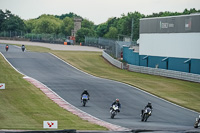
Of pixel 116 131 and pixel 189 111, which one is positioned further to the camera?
pixel 189 111

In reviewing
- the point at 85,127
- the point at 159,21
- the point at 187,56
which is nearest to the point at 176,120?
the point at 85,127

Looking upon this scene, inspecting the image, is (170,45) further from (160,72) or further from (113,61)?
(113,61)

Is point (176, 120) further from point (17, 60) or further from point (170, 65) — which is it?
point (17, 60)

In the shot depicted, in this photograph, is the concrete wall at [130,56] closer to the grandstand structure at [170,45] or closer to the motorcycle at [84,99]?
the grandstand structure at [170,45]

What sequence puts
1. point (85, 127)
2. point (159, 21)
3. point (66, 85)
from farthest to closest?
point (159, 21) < point (66, 85) < point (85, 127)

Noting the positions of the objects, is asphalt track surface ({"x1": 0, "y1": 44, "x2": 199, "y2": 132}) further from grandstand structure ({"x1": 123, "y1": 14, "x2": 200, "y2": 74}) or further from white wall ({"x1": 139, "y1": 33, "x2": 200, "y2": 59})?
white wall ({"x1": 139, "y1": 33, "x2": 200, "y2": 59})

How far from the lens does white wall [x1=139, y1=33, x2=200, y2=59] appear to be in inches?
2468

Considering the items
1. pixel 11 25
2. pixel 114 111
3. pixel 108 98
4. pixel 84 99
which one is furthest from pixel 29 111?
pixel 11 25

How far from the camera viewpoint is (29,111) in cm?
3191

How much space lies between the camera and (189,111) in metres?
38.2

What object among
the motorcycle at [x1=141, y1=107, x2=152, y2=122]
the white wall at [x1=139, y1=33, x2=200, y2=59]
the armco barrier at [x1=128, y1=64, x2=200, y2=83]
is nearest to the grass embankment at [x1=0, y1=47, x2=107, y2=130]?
the motorcycle at [x1=141, y1=107, x2=152, y2=122]

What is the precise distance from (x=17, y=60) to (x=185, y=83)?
28.2 meters

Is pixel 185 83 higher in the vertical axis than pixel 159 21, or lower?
lower

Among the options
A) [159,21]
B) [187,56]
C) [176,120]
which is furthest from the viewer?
[159,21]
